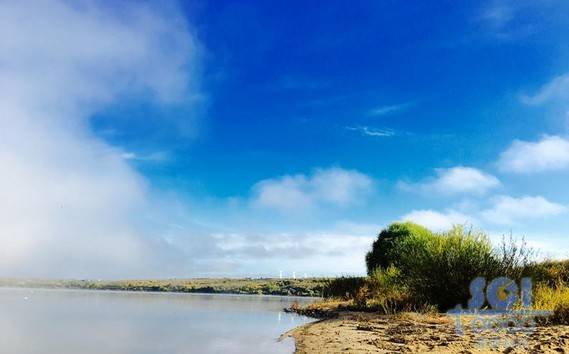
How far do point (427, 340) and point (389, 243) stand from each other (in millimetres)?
24771

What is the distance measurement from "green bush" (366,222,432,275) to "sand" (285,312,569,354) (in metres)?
20.7

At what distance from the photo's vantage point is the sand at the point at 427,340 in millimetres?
8383

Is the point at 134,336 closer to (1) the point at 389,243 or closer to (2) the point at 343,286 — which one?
(2) the point at 343,286

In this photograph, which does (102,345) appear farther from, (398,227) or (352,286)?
(398,227)

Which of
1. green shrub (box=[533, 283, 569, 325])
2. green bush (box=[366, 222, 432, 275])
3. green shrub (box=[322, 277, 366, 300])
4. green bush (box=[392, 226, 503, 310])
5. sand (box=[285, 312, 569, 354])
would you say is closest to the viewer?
sand (box=[285, 312, 569, 354])

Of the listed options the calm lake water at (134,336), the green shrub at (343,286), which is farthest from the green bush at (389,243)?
the calm lake water at (134,336)

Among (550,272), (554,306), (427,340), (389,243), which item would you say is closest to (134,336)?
(427,340)

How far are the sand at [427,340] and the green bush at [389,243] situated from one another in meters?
20.7

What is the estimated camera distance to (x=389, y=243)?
3375cm

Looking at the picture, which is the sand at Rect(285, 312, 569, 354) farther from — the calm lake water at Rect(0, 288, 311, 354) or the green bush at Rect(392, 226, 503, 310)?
the green bush at Rect(392, 226, 503, 310)

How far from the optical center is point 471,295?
54.2ft

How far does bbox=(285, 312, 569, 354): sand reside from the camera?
330 inches

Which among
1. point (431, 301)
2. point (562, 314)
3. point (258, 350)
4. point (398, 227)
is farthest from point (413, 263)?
point (398, 227)

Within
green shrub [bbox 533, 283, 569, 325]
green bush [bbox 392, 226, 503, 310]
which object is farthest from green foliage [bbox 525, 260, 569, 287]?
green shrub [bbox 533, 283, 569, 325]
